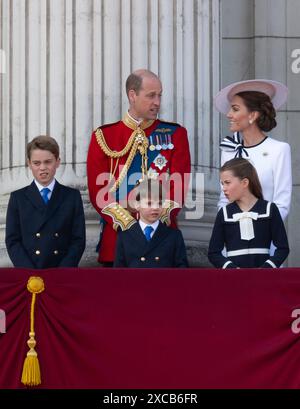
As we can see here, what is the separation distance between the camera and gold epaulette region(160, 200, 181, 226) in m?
11.1

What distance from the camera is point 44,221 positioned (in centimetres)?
1098

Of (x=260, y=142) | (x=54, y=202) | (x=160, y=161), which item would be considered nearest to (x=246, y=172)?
(x=260, y=142)

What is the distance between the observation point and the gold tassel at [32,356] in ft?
32.8

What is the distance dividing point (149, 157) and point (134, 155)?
3.9 inches

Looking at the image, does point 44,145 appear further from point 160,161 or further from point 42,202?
point 160,161

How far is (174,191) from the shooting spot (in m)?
11.3

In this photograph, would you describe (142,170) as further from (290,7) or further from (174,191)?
(290,7)

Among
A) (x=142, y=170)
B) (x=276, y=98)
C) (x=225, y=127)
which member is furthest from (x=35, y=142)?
(x=225, y=127)

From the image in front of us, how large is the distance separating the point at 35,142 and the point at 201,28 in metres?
2.14

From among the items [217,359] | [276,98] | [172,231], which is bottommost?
[217,359]

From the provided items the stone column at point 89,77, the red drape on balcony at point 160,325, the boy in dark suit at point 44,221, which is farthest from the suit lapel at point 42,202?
the stone column at point 89,77

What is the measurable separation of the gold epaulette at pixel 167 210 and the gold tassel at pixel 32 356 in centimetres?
123

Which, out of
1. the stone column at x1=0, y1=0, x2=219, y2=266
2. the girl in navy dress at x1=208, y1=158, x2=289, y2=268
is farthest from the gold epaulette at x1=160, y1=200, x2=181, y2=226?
the stone column at x1=0, y1=0, x2=219, y2=266

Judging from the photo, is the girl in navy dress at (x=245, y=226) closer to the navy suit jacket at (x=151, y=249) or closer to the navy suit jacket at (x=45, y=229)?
the navy suit jacket at (x=151, y=249)
